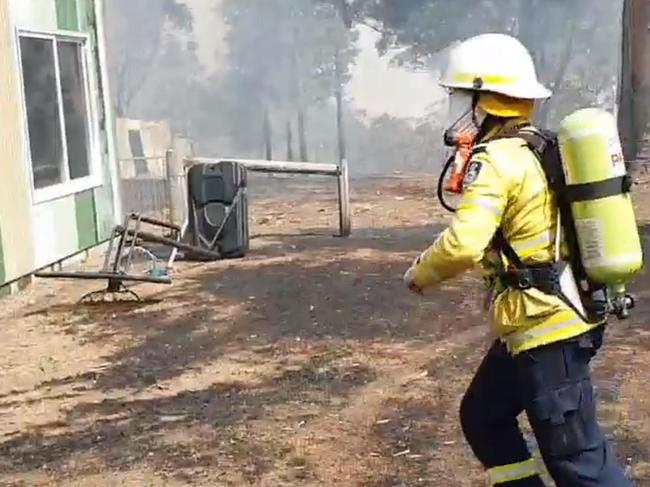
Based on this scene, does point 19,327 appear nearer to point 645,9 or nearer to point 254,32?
point 645,9

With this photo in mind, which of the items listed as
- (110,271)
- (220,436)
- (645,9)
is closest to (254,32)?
(645,9)

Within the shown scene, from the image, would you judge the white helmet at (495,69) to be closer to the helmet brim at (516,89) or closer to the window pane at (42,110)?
the helmet brim at (516,89)

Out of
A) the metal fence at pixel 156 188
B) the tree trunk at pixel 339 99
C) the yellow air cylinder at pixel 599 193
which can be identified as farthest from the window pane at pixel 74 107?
the tree trunk at pixel 339 99

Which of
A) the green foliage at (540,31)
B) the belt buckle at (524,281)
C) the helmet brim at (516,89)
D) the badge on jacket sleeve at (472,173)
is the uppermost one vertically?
the green foliage at (540,31)

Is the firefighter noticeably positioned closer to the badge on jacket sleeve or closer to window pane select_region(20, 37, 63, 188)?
the badge on jacket sleeve

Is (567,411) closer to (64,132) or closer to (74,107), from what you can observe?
(64,132)

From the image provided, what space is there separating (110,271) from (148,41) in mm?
32554

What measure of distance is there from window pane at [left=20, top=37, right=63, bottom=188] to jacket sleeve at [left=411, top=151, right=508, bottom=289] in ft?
23.1

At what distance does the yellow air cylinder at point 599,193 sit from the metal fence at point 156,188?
8.36 meters

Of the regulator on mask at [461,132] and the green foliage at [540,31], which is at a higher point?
the green foliage at [540,31]

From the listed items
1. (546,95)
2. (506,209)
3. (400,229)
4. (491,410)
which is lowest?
(400,229)

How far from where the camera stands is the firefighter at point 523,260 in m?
2.82

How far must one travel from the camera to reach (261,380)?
570 cm

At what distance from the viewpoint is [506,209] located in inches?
111
